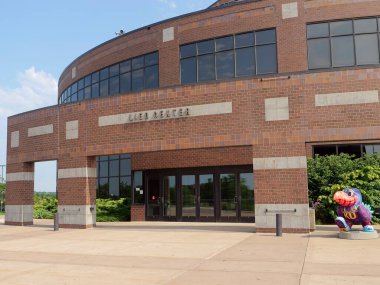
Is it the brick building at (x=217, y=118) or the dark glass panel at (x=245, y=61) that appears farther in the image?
the dark glass panel at (x=245, y=61)

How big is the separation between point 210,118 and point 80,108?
7.12m

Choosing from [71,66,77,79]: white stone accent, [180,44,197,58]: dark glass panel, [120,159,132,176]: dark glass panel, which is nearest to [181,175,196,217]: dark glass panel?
[120,159,132,176]: dark glass panel

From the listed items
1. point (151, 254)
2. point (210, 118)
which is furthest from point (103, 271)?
point (210, 118)

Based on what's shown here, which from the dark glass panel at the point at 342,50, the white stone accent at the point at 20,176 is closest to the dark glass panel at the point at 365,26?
the dark glass panel at the point at 342,50

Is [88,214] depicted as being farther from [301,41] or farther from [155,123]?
[301,41]

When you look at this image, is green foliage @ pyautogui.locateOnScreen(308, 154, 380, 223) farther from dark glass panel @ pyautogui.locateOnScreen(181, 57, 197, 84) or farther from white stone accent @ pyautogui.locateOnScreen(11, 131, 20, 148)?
white stone accent @ pyautogui.locateOnScreen(11, 131, 20, 148)

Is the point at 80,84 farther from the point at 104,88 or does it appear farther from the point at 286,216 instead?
the point at 286,216

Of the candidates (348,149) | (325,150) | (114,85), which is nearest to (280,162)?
(325,150)

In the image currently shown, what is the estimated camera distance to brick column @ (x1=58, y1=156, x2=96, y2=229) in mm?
20641

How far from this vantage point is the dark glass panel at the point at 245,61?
23500mm

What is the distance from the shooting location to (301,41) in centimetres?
2234

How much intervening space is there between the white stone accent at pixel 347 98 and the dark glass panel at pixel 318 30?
6.83 metres

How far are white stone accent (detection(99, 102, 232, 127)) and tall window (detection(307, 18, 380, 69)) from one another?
6.85 m

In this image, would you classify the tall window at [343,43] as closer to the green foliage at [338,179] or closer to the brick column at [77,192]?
the green foliage at [338,179]
